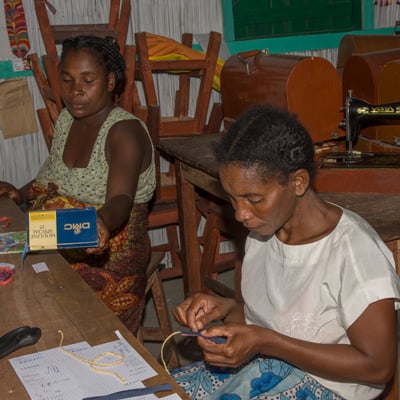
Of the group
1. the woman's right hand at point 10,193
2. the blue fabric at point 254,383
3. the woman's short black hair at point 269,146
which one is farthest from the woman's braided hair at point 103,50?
the blue fabric at point 254,383

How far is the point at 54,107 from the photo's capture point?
4000 millimetres

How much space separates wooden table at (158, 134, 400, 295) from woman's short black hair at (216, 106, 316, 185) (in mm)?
661

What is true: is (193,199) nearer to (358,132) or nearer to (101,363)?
(358,132)

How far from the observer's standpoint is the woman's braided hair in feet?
9.74

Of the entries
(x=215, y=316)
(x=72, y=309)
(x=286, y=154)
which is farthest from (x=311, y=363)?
(x=72, y=309)

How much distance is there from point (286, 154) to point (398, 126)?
1.38 meters

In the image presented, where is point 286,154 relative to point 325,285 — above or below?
above

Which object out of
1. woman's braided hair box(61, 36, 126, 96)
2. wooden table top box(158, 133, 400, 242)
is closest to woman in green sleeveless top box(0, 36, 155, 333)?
woman's braided hair box(61, 36, 126, 96)

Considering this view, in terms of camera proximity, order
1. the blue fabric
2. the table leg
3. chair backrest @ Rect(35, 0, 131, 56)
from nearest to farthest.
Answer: the blue fabric
the table leg
chair backrest @ Rect(35, 0, 131, 56)

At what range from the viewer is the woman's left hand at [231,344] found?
1629 mm

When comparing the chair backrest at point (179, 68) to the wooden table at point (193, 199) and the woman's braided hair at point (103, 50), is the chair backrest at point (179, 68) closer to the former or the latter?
the wooden table at point (193, 199)

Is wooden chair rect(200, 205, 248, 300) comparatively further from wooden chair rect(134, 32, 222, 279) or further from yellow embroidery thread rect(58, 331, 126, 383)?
yellow embroidery thread rect(58, 331, 126, 383)

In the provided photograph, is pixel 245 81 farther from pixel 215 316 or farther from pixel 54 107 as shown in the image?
pixel 215 316

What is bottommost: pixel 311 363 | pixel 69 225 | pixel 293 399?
pixel 293 399
